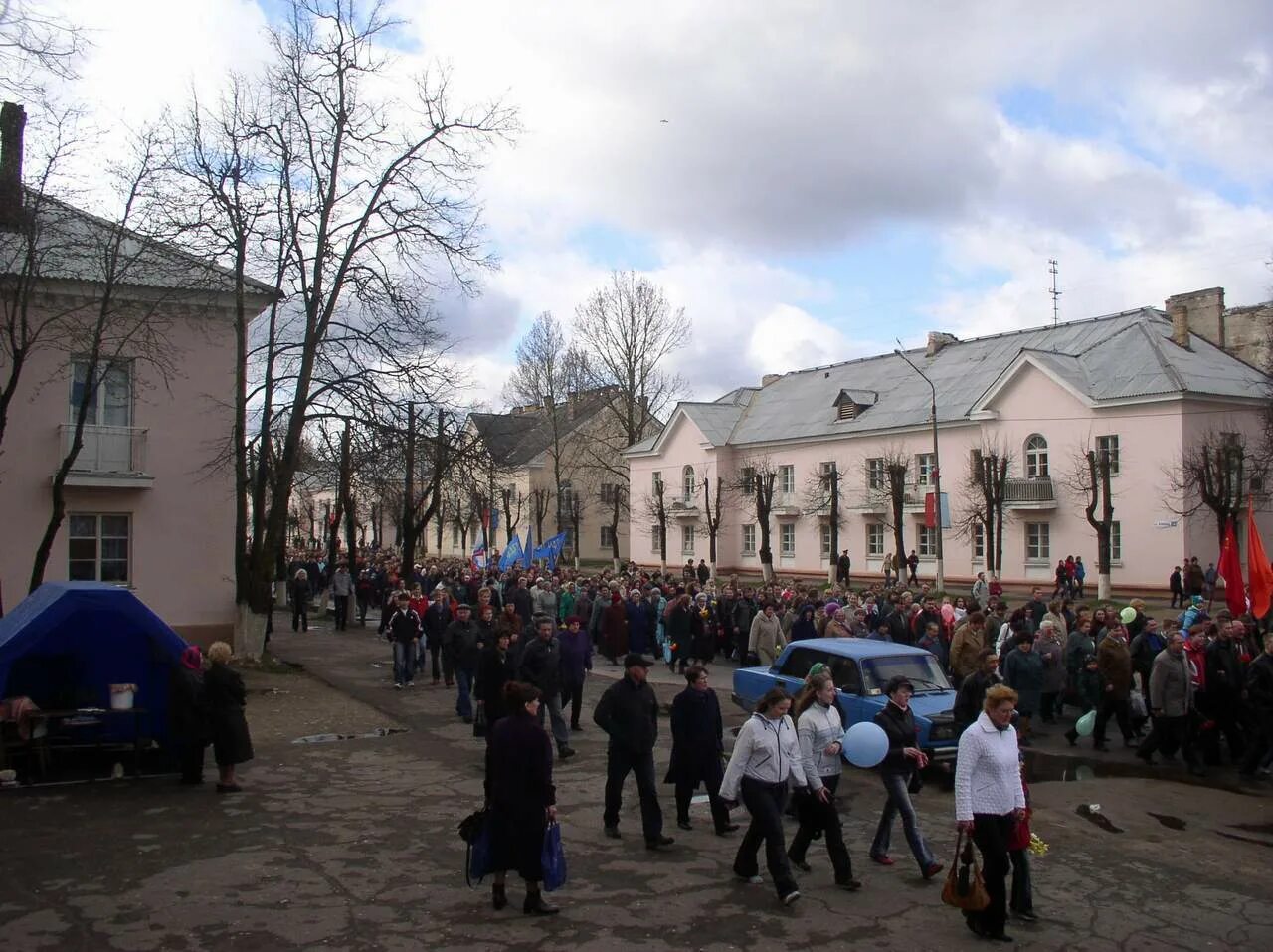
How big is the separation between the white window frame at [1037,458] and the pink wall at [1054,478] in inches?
9.5

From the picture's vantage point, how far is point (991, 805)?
6910 mm

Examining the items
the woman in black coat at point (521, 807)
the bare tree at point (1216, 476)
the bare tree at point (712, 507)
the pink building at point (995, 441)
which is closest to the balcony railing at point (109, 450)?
the woman in black coat at point (521, 807)

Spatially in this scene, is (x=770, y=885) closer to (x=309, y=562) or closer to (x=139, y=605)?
(x=139, y=605)

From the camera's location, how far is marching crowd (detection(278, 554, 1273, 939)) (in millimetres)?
7281

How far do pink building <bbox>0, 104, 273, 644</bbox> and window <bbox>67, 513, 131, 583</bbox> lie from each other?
0.03 meters

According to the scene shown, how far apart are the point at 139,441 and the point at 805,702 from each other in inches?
695

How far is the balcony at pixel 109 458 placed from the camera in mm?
21047

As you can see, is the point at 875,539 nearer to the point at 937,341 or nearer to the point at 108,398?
the point at 937,341

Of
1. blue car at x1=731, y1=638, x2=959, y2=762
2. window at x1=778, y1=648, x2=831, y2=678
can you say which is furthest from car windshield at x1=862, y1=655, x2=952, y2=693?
window at x1=778, y1=648, x2=831, y2=678

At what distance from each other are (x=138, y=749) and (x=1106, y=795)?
1059 centimetres

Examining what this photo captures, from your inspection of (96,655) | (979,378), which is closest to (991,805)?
(96,655)

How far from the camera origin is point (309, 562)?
40.6 meters

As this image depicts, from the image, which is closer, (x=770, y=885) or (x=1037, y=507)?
(x=770, y=885)

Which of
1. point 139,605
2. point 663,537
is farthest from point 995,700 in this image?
point 663,537
